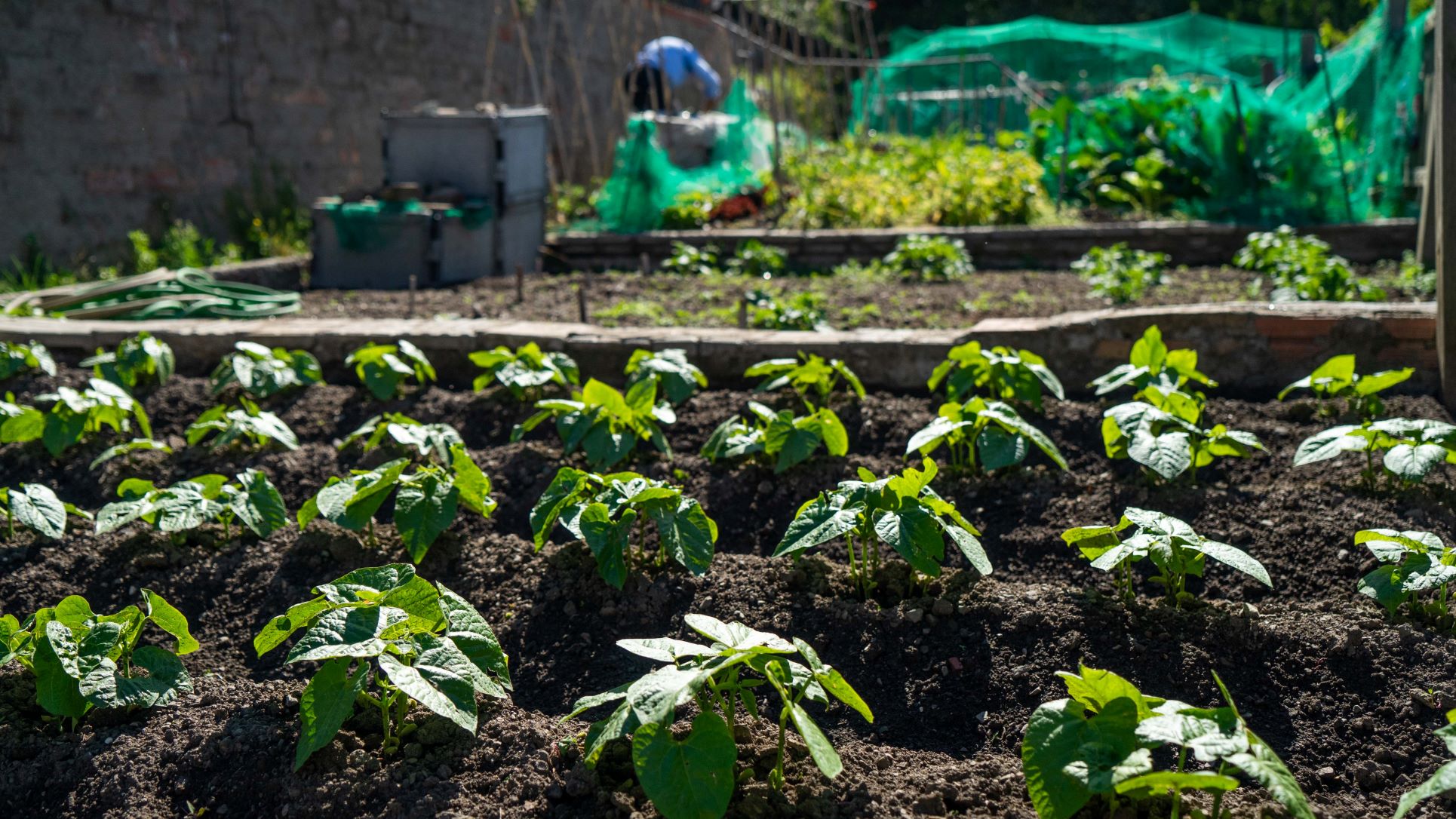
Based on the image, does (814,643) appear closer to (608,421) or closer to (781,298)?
(608,421)

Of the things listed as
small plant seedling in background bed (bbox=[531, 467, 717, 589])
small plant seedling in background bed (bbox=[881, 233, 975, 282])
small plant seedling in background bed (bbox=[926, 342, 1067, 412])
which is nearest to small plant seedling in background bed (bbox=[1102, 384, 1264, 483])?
small plant seedling in background bed (bbox=[926, 342, 1067, 412])

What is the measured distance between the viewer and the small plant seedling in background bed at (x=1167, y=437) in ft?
9.01

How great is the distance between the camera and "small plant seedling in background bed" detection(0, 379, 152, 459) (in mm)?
3291

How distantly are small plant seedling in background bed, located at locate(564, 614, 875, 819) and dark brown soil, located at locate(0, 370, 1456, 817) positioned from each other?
147 millimetres

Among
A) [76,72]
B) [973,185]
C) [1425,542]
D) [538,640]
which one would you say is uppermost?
[76,72]

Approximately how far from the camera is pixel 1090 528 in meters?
2.27

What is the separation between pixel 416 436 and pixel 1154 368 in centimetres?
199

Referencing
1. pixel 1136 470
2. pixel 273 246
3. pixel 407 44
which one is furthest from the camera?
pixel 407 44

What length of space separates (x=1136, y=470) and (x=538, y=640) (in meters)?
1.65

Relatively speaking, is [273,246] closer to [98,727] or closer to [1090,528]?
[98,727]

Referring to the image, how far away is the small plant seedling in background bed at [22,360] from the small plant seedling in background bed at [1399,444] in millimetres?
3802

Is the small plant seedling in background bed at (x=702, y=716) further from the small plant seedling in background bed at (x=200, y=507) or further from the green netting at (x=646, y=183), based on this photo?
the green netting at (x=646, y=183)

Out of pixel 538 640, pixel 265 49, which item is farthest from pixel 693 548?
pixel 265 49

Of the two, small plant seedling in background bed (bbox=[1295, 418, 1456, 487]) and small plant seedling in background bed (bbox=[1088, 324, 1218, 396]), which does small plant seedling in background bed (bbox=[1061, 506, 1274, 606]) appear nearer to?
small plant seedling in background bed (bbox=[1295, 418, 1456, 487])
